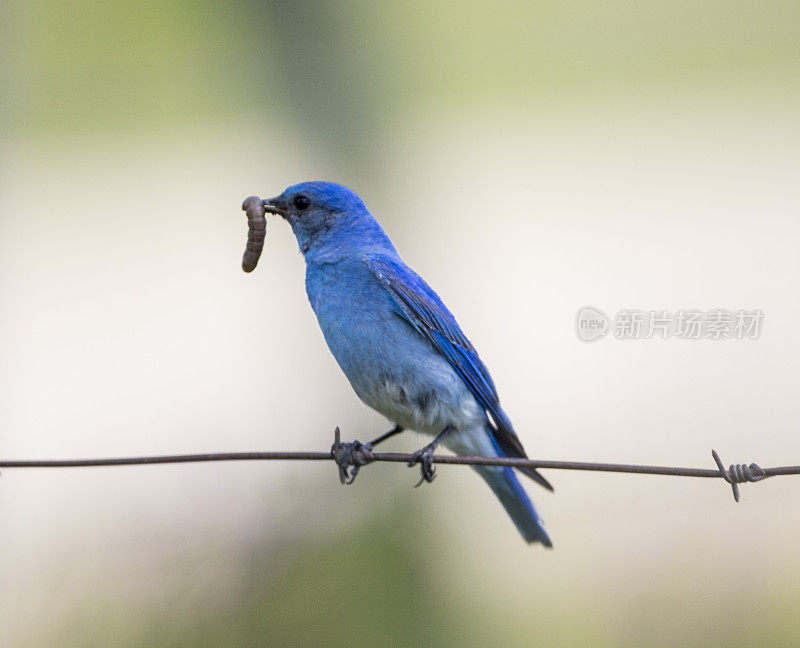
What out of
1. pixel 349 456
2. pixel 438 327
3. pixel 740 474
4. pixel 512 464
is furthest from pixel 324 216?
pixel 740 474

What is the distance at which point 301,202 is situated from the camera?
436cm

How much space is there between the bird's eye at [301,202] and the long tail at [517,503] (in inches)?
51.4

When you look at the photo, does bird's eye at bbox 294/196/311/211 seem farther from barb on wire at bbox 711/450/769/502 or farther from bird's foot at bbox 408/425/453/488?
barb on wire at bbox 711/450/769/502

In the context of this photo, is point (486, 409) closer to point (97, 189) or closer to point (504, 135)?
point (504, 135)

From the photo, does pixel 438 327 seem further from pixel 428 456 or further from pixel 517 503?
pixel 517 503

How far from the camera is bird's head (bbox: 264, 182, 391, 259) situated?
Result: 4273 mm

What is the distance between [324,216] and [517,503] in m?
1.44

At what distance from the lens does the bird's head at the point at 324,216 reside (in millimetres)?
4273

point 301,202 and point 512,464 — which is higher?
point 301,202

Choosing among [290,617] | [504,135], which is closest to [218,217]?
[504,135]

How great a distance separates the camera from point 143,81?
864 centimetres

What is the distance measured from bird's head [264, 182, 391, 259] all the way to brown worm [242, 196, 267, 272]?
353 mm

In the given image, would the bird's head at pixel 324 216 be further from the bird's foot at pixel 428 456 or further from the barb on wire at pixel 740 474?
the barb on wire at pixel 740 474

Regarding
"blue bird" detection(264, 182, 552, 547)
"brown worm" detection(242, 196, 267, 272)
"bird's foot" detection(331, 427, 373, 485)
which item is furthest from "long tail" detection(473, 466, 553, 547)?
"brown worm" detection(242, 196, 267, 272)
